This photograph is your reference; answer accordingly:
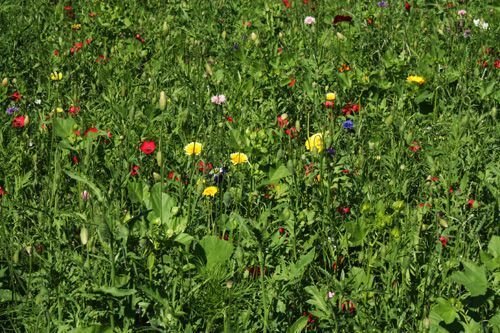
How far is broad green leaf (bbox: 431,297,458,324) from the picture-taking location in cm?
185

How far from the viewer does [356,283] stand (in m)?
2.00

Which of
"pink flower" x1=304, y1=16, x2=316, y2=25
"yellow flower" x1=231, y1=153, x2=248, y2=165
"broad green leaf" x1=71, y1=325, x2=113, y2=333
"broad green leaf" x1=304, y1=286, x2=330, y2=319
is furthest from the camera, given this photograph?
"pink flower" x1=304, y1=16, x2=316, y2=25

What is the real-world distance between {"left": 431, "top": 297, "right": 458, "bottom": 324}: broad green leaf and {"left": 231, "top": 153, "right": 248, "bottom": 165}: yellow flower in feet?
2.72

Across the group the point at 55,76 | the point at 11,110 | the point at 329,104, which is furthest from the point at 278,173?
the point at 55,76

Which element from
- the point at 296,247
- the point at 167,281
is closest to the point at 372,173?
the point at 296,247

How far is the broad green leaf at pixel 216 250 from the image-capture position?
6.32 ft

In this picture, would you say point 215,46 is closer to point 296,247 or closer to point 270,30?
point 270,30

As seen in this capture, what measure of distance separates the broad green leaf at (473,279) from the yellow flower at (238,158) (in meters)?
0.83

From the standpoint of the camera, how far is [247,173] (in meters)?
2.53

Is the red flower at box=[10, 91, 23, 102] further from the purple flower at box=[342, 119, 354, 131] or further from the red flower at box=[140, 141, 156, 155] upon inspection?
the purple flower at box=[342, 119, 354, 131]

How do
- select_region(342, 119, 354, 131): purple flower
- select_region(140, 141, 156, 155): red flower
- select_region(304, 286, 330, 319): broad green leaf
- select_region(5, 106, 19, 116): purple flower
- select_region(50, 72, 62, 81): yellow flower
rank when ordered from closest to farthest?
select_region(304, 286, 330, 319): broad green leaf, select_region(140, 141, 156, 155): red flower, select_region(342, 119, 354, 131): purple flower, select_region(5, 106, 19, 116): purple flower, select_region(50, 72, 62, 81): yellow flower

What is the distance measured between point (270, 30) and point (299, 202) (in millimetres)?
1803

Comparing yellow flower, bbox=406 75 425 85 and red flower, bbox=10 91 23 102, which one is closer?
red flower, bbox=10 91 23 102

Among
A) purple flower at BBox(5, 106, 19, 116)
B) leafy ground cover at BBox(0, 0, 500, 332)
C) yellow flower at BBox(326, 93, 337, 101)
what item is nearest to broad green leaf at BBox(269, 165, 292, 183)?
leafy ground cover at BBox(0, 0, 500, 332)
